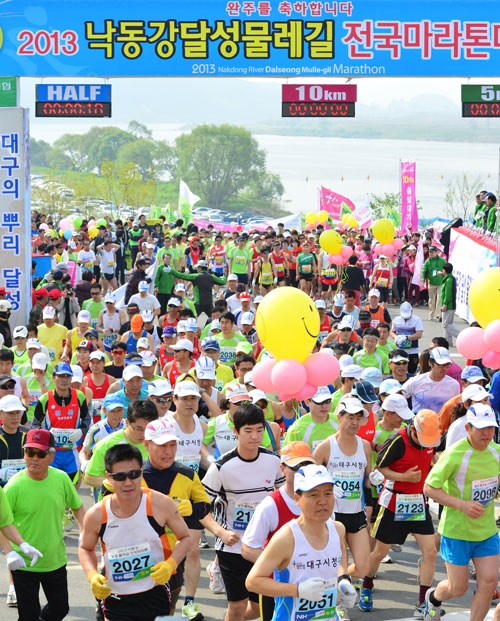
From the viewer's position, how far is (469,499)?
6.89 meters

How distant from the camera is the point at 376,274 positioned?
21.7 m

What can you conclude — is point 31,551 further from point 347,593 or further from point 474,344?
point 474,344

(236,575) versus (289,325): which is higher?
(289,325)

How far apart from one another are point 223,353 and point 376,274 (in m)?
9.68

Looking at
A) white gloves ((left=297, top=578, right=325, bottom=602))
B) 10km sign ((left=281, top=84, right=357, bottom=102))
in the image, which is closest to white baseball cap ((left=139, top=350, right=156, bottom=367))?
white gloves ((left=297, top=578, right=325, bottom=602))

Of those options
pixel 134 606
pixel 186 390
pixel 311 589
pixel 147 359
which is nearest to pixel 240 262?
pixel 147 359

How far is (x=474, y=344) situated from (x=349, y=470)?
2.29 m

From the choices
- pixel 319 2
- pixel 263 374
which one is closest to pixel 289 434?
pixel 263 374

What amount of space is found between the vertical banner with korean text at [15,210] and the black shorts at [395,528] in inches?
485

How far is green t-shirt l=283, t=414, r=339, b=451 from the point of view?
8.22m

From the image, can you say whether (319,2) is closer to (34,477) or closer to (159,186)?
(34,477)

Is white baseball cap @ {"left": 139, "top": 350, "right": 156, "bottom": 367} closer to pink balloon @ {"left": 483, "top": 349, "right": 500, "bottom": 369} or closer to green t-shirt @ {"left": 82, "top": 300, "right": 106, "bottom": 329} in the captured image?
pink balloon @ {"left": 483, "top": 349, "right": 500, "bottom": 369}

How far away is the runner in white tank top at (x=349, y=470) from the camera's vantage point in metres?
7.41

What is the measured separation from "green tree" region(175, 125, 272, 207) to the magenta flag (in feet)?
297
